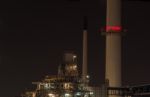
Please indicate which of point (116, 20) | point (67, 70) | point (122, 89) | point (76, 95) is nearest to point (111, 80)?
point (116, 20)

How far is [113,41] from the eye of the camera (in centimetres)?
2814

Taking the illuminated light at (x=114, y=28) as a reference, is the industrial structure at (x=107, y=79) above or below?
below

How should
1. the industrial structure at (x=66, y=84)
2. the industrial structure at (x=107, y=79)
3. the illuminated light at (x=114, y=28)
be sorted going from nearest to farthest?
the industrial structure at (x=107, y=79), the illuminated light at (x=114, y=28), the industrial structure at (x=66, y=84)

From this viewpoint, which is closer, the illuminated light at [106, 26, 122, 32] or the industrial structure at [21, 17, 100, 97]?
the illuminated light at [106, 26, 122, 32]

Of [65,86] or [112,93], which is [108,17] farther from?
[65,86]

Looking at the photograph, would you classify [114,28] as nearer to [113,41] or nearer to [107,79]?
[113,41]

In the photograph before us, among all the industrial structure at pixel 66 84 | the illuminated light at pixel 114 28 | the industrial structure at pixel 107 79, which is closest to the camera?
the industrial structure at pixel 107 79

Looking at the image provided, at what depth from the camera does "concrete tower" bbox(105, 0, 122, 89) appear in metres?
28.0

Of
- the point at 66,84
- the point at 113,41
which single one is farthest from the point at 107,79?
the point at 66,84

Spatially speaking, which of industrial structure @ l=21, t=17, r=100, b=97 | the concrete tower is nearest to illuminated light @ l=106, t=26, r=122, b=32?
the concrete tower

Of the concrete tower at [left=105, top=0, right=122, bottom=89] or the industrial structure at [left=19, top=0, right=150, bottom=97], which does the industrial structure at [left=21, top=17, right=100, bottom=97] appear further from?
the concrete tower at [left=105, top=0, right=122, bottom=89]

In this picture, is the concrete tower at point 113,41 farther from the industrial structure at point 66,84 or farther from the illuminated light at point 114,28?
the industrial structure at point 66,84

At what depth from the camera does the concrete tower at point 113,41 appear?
2805 cm

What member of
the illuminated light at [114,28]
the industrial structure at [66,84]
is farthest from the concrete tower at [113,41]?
the industrial structure at [66,84]
